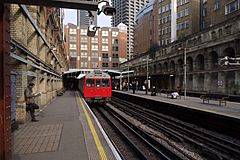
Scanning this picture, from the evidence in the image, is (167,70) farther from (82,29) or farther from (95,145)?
(82,29)

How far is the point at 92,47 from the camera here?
95.1m

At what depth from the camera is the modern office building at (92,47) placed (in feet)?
307

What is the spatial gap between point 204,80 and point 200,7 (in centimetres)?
2777

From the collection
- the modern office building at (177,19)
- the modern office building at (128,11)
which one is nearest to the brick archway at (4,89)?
the modern office building at (177,19)

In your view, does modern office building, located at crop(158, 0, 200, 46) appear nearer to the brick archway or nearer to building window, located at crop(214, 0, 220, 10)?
building window, located at crop(214, 0, 220, 10)

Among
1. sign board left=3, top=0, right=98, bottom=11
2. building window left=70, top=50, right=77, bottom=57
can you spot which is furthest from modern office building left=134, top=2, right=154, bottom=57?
sign board left=3, top=0, right=98, bottom=11

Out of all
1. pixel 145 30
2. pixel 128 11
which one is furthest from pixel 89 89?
pixel 128 11

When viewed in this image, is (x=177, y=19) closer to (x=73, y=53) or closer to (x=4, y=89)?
(x=73, y=53)

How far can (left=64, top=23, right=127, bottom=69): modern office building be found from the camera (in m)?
93.7

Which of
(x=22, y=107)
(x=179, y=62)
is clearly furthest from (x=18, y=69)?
(x=179, y=62)

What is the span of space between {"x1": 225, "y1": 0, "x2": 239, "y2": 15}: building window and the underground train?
28636mm

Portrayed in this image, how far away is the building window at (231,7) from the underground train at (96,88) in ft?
94.0

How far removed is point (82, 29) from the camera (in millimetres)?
96188

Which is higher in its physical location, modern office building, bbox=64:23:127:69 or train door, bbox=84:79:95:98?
modern office building, bbox=64:23:127:69
